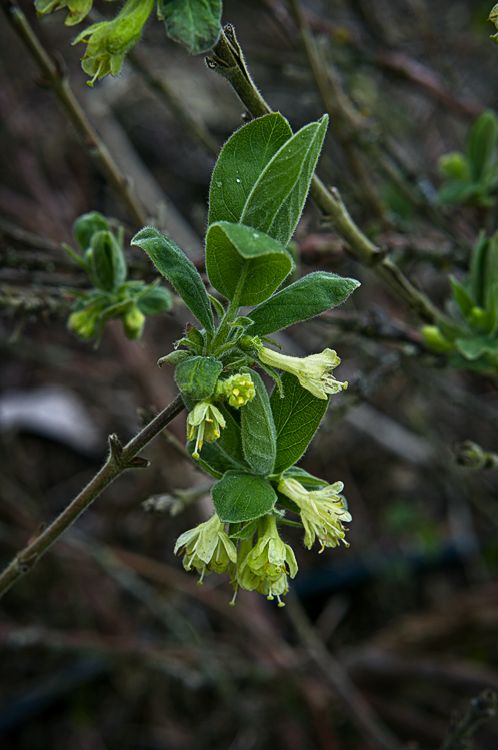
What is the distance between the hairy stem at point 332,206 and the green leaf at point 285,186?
150mm

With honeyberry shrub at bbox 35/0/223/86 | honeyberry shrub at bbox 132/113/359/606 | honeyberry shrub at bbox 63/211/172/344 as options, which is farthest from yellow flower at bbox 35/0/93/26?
honeyberry shrub at bbox 63/211/172/344

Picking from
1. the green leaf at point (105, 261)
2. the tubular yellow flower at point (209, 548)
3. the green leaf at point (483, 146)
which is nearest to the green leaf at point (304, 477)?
the tubular yellow flower at point (209, 548)

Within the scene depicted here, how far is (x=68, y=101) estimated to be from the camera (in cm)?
133

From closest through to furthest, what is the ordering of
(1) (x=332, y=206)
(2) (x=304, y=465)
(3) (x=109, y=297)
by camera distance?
(1) (x=332, y=206), (3) (x=109, y=297), (2) (x=304, y=465)

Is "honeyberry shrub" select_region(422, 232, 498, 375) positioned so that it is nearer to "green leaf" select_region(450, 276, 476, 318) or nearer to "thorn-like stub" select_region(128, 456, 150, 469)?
"green leaf" select_region(450, 276, 476, 318)

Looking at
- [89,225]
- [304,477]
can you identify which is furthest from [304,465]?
[304,477]

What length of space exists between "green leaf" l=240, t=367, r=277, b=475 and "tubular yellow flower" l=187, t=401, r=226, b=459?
0.13 feet

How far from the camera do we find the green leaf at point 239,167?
2.71ft

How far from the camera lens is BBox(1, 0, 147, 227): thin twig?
48.4 inches

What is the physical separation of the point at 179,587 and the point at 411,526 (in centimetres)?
96

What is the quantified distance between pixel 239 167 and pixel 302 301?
0.55ft

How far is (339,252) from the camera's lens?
5.00 ft

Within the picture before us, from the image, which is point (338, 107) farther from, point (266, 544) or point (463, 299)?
point (266, 544)

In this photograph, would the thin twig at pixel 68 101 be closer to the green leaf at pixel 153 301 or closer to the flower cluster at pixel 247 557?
the green leaf at pixel 153 301
